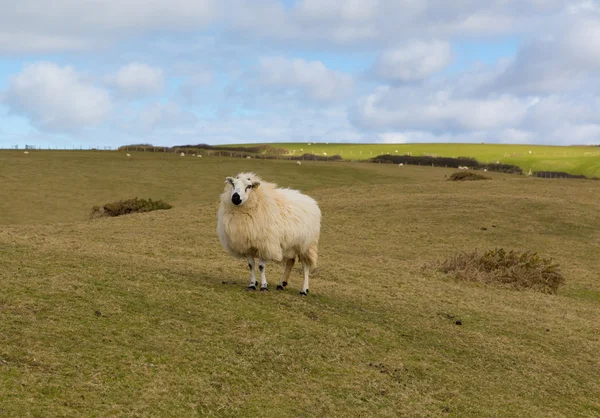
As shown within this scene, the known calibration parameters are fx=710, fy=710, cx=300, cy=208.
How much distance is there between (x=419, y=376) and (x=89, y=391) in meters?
5.49

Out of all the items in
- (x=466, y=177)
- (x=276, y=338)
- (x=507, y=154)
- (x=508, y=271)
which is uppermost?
(x=507, y=154)

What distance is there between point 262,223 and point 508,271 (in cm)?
1154

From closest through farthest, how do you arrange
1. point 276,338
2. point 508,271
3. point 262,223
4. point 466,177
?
point 276,338
point 262,223
point 508,271
point 466,177

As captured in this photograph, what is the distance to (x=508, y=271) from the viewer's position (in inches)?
928

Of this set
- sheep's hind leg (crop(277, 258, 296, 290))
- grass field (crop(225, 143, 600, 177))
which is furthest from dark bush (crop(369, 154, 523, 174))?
sheep's hind leg (crop(277, 258, 296, 290))

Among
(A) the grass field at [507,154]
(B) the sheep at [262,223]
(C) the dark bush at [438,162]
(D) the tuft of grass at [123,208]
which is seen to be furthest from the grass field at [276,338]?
(A) the grass field at [507,154]

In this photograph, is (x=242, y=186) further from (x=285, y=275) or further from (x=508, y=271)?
(x=508, y=271)

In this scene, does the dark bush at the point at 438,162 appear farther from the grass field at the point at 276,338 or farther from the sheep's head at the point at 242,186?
the sheep's head at the point at 242,186

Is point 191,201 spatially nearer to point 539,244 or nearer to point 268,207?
point 539,244

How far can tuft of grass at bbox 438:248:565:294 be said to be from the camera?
23.3m

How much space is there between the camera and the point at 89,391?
9.00m

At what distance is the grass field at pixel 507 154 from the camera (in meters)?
116

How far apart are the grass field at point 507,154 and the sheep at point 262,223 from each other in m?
98.0

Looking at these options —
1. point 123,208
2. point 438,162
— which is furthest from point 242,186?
point 438,162
